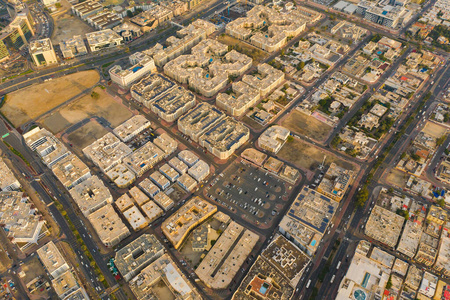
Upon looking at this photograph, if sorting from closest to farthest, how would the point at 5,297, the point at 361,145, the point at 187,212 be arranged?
the point at 5,297 → the point at 187,212 → the point at 361,145

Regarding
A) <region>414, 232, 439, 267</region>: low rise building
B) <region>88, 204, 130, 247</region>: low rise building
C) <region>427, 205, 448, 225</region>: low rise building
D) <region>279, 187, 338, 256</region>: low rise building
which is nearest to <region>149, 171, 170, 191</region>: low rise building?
<region>88, 204, 130, 247</region>: low rise building

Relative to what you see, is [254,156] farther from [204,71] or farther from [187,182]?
[204,71]

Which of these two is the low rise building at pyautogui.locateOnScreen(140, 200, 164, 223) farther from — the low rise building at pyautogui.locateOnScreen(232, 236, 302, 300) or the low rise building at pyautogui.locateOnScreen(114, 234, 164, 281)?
the low rise building at pyautogui.locateOnScreen(232, 236, 302, 300)

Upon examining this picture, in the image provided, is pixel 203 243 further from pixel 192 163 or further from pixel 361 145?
pixel 361 145

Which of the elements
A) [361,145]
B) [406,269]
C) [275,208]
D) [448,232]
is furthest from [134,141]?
[448,232]

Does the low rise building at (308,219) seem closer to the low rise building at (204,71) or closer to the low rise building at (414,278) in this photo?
the low rise building at (414,278)
